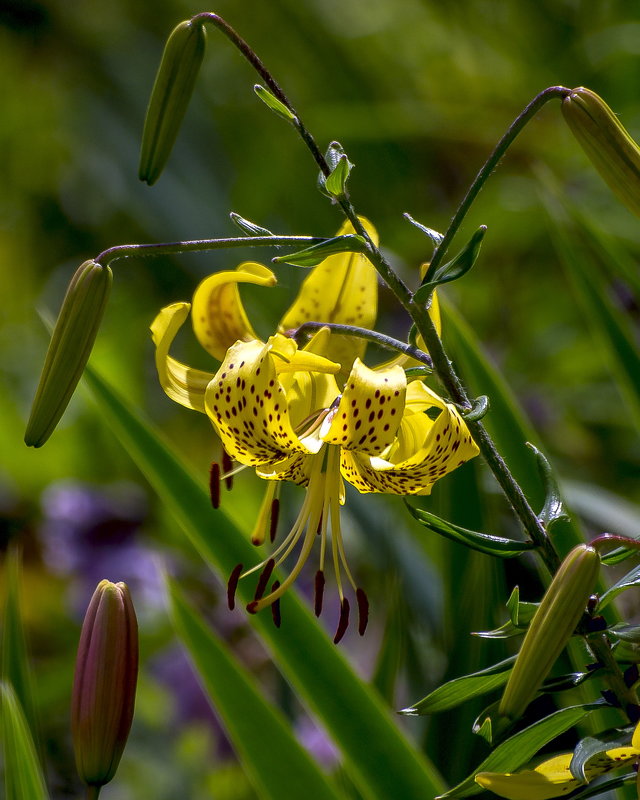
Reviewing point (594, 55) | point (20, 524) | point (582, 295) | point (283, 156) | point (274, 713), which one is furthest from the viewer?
point (283, 156)

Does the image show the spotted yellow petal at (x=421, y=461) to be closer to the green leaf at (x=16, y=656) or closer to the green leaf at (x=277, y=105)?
the green leaf at (x=277, y=105)

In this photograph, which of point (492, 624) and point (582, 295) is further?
point (582, 295)

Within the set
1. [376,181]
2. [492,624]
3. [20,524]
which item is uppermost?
[376,181]

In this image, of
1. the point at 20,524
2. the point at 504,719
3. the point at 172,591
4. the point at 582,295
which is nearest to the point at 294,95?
the point at 20,524

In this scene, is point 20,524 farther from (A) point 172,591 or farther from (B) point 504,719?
(B) point 504,719

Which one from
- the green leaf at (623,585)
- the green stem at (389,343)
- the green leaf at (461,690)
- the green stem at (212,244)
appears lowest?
the green leaf at (461,690)

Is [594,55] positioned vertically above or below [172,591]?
above

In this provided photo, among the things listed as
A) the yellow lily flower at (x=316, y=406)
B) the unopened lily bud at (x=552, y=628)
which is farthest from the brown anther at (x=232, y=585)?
the unopened lily bud at (x=552, y=628)
